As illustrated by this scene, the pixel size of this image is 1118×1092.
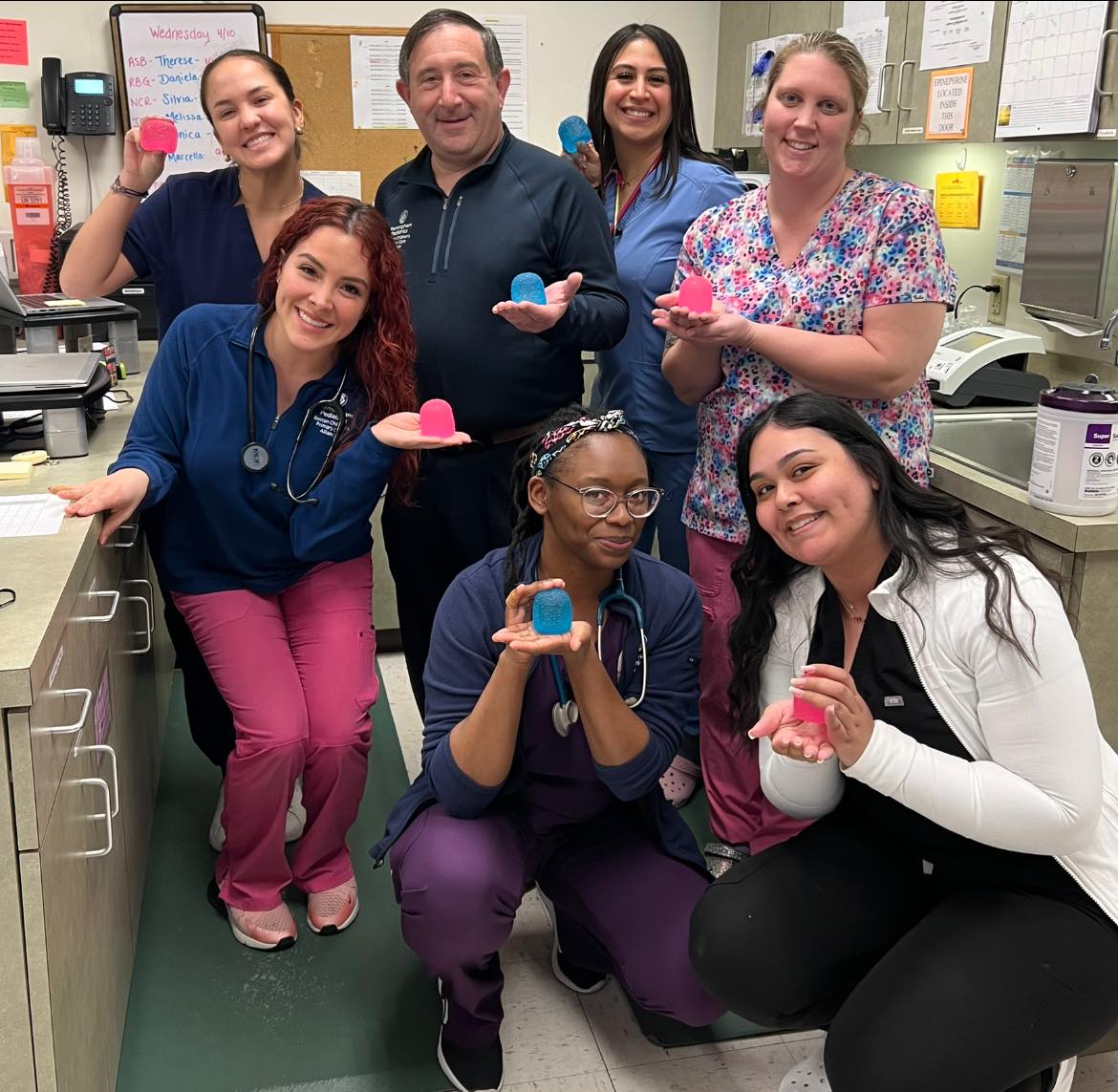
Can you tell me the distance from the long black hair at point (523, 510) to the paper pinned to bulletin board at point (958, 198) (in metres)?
1.71

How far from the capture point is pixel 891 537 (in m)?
1.49

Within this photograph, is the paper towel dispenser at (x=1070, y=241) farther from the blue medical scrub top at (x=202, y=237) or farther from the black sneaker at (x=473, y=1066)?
the black sneaker at (x=473, y=1066)

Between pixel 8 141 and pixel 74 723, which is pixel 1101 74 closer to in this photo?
pixel 74 723

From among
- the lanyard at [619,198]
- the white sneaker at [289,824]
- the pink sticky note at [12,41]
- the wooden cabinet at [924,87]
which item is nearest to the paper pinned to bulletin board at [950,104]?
the wooden cabinet at [924,87]

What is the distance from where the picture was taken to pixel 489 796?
5.50 feet

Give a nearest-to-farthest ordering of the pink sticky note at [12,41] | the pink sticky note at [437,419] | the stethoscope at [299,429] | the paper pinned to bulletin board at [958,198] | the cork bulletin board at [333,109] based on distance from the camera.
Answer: the pink sticky note at [437,419]
the stethoscope at [299,429]
the paper pinned to bulletin board at [958,198]
the pink sticky note at [12,41]
the cork bulletin board at [333,109]

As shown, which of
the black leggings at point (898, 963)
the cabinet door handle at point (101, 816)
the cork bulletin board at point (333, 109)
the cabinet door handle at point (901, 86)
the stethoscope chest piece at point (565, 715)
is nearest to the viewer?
the black leggings at point (898, 963)

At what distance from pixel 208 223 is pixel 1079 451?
63.5 inches

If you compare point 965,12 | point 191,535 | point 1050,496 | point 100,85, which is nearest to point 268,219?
point 191,535

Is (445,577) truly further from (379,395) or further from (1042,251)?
(1042,251)

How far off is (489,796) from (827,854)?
48cm

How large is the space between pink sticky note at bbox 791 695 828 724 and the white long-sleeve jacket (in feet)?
0.23

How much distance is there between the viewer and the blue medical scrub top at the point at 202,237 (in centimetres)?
222

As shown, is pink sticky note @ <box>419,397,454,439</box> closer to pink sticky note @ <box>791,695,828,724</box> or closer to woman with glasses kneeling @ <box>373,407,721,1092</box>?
woman with glasses kneeling @ <box>373,407,721,1092</box>
